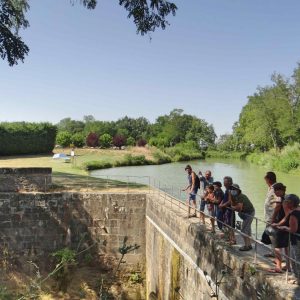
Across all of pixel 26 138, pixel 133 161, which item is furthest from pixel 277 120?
pixel 26 138

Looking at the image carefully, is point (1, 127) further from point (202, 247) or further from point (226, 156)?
point (226, 156)

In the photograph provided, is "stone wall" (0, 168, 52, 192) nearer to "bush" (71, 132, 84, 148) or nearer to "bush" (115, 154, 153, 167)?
"bush" (115, 154, 153, 167)

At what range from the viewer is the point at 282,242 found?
250 inches

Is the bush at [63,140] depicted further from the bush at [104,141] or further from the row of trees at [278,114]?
the row of trees at [278,114]

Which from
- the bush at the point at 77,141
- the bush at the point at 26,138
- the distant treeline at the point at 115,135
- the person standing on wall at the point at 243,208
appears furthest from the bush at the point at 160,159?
the person standing on wall at the point at 243,208

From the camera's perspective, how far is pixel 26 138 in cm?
4341

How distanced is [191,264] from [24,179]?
25.7 feet

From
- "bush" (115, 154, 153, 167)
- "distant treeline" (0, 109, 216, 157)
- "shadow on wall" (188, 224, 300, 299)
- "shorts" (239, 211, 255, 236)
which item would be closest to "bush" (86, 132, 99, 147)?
"distant treeline" (0, 109, 216, 157)

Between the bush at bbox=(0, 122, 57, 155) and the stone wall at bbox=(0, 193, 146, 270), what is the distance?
2866 centimetres

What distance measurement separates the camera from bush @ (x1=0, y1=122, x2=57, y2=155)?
42.0 m

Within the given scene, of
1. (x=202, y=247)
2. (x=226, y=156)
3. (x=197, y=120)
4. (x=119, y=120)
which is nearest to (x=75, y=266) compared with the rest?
(x=202, y=247)

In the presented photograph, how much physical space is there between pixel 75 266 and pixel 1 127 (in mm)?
30781

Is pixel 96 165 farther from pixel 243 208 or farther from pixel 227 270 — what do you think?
pixel 227 270

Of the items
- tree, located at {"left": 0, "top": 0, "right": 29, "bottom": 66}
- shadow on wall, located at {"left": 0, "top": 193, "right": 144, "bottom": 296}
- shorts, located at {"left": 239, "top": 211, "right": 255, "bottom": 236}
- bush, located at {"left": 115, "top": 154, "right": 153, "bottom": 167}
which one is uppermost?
tree, located at {"left": 0, "top": 0, "right": 29, "bottom": 66}
